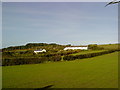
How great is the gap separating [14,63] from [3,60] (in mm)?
1522

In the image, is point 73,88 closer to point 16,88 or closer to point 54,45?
point 16,88

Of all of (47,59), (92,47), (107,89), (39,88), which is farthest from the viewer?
(92,47)

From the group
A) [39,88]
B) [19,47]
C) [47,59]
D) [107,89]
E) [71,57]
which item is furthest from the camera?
[19,47]

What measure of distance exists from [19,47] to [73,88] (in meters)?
31.9

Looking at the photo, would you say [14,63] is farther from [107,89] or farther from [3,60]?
[107,89]

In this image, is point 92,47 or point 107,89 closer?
point 107,89

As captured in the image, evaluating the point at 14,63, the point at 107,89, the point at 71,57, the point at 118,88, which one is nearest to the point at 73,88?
the point at 107,89

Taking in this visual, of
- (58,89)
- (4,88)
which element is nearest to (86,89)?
(58,89)

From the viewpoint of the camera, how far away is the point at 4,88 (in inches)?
350

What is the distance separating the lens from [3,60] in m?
22.2

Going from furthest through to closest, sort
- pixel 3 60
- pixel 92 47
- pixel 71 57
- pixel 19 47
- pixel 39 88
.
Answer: pixel 92 47 < pixel 19 47 < pixel 71 57 < pixel 3 60 < pixel 39 88

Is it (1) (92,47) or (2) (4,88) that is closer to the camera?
(2) (4,88)

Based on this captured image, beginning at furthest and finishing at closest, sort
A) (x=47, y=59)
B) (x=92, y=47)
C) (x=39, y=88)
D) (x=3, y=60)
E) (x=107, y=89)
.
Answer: (x=92, y=47) < (x=47, y=59) < (x=3, y=60) < (x=39, y=88) < (x=107, y=89)

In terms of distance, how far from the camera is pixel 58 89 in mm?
8211
